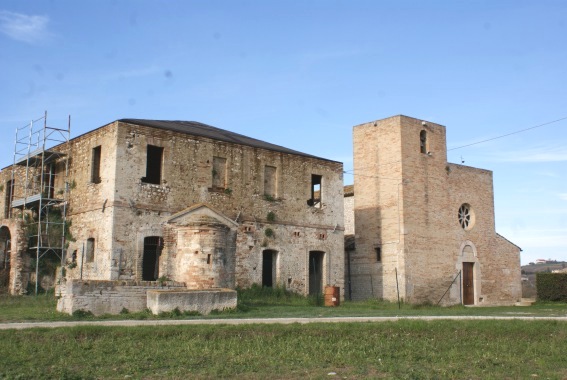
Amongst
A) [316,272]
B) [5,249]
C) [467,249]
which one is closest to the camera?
[5,249]

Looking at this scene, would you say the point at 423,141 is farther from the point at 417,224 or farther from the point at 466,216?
the point at 466,216

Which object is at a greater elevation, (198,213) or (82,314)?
(198,213)

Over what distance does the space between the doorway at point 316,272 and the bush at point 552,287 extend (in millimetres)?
13076

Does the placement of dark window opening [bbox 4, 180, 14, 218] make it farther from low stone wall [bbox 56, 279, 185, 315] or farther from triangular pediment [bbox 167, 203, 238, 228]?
low stone wall [bbox 56, 279, 185, 315]

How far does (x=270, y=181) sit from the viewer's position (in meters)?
26.0

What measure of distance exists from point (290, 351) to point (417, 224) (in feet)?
65.1

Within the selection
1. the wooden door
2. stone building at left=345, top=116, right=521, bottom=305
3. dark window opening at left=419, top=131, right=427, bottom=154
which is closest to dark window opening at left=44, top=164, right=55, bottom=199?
stone building at left=345, top=116, right=521, bottom=305

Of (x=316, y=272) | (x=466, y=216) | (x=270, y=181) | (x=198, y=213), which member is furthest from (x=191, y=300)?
(x=466, y=216)

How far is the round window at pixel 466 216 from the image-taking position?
32.8m

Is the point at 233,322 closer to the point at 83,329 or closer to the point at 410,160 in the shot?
the point at 83,329

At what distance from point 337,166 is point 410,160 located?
14.7ft

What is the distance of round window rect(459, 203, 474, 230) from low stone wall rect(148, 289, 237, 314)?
18407 mm

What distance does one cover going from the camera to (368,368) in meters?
10.2

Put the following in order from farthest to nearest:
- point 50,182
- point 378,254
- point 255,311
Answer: point 378,254 → point 50,182 → point 255,311
